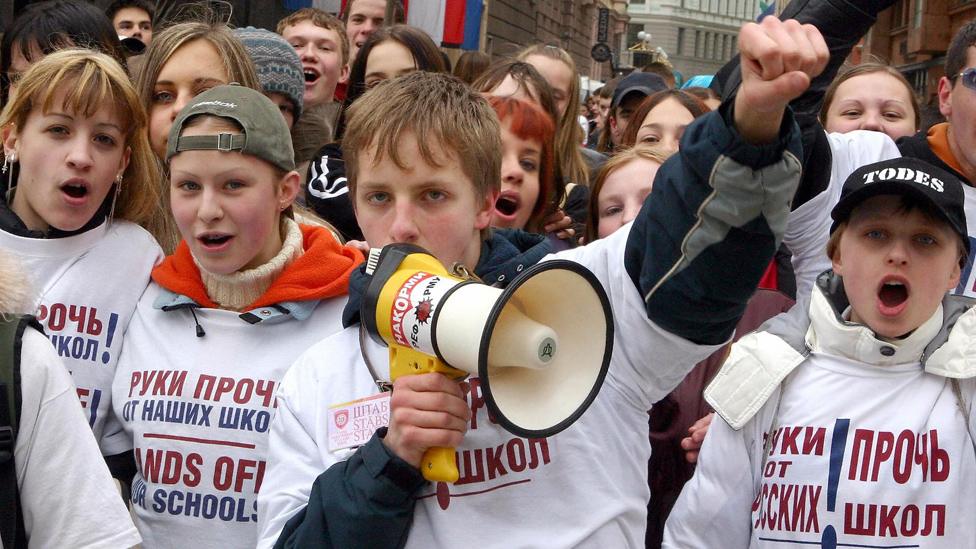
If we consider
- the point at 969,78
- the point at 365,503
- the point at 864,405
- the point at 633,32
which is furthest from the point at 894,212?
the point at 633,32

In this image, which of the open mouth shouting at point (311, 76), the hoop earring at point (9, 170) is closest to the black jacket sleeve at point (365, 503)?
the hoop earring at point (9, 170)

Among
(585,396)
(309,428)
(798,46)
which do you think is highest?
(798,46)

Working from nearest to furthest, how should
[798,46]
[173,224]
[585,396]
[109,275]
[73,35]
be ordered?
[798,46] < [585,396] < [109,275] < [173,224] < [73,35]

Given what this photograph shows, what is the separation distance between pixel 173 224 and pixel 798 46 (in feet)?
7.98

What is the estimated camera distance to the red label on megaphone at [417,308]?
5.74ft

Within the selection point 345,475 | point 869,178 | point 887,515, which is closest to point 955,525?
point 887,515

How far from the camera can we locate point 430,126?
221 centimetres

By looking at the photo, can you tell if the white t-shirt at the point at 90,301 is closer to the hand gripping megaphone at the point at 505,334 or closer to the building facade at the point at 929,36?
the hand gripping megaphone at the point at 505,334

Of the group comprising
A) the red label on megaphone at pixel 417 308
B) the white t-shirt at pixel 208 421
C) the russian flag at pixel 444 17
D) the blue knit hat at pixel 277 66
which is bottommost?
→ the russian flag at pixel 444 17

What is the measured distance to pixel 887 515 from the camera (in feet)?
8.55

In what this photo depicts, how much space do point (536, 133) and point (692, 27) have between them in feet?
333

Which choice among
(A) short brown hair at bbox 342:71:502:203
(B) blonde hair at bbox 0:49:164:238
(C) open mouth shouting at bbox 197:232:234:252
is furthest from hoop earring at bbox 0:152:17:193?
(A) short brown hair at bbox 342:71:502:203

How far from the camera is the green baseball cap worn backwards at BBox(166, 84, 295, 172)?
286 centimetres

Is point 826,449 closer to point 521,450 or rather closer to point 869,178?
point 869,178
